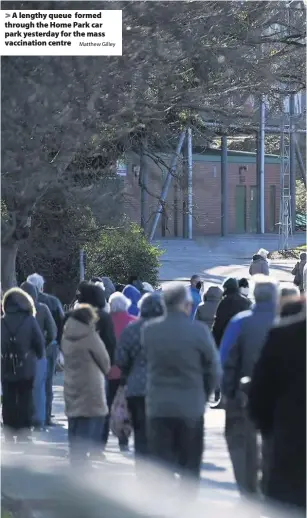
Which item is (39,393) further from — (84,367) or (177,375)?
(177,375)

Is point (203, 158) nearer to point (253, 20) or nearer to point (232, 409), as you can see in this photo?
point (253, 20)

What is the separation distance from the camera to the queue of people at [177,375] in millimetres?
5898

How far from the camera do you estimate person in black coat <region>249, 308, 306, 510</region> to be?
586 centimetres

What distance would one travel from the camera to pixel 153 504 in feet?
29.0

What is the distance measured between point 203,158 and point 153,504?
49.2 m

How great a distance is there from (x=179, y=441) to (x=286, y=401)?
2.54 meters

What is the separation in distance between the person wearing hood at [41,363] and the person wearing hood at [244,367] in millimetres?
3834

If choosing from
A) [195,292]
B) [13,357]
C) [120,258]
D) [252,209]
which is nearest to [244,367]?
[13,357]

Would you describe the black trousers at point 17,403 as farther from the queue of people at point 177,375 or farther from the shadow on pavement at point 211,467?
the shadow on pavement at point 211,467

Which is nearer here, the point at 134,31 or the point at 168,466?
the point at 168,466

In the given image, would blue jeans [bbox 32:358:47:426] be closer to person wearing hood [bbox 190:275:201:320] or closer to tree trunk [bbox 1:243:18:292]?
person wearing hood [bbox 190:275:201:320]

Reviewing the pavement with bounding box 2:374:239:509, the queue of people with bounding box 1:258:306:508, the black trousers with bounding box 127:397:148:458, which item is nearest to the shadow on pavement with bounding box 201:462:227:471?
the pavement with bounding box 2:374:239:509

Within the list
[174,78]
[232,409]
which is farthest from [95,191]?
[232,409]

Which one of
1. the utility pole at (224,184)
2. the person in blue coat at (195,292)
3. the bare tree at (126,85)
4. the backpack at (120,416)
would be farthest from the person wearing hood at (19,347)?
the utility pole at (224,184)
